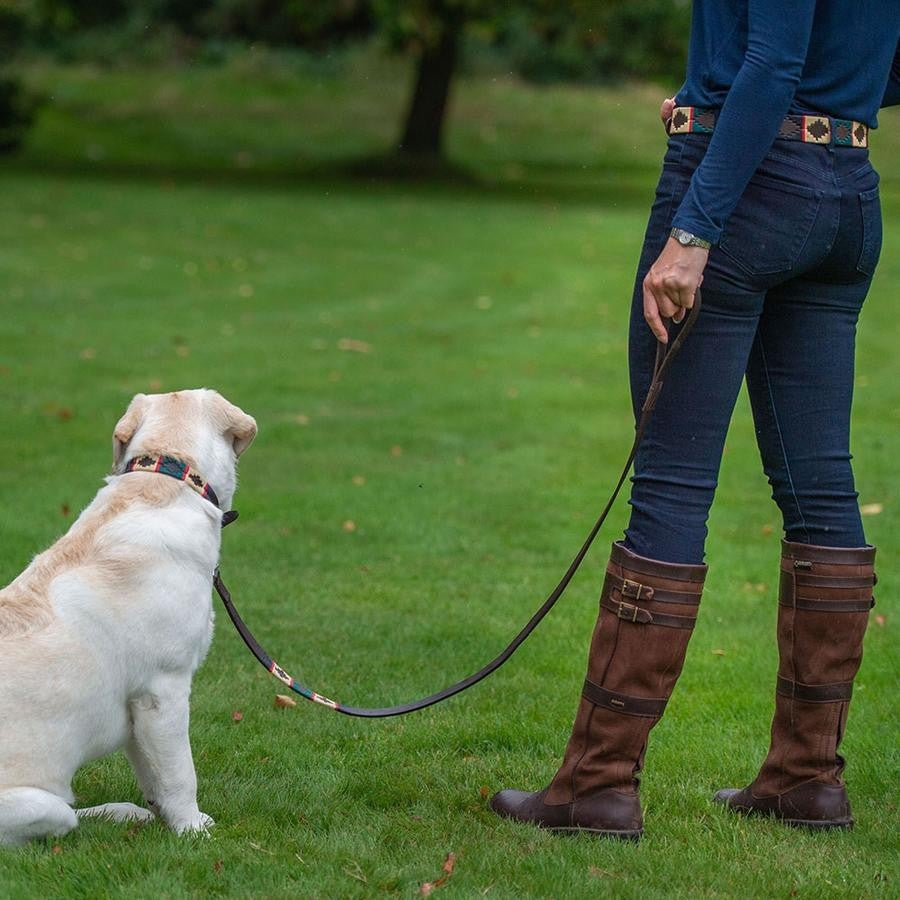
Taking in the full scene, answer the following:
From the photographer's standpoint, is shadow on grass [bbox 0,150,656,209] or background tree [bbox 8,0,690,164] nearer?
background tree [bbox 8,0,690,164]

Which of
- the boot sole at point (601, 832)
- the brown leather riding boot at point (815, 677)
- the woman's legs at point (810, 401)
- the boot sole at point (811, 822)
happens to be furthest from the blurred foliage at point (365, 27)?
the boot sole at point (601, 832)

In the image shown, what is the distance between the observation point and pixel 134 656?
11.0ft

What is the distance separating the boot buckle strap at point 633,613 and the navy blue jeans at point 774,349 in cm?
14

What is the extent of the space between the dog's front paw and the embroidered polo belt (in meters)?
2.08

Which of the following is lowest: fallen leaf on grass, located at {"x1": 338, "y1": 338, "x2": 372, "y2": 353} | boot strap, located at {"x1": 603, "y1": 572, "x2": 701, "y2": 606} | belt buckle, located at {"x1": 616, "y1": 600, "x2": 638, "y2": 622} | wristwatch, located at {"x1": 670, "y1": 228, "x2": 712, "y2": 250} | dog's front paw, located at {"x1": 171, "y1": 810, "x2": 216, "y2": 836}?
fallen leaf on grass, located at {"x1": 338, "y1": 338, "x2": 372, "y2": 353}

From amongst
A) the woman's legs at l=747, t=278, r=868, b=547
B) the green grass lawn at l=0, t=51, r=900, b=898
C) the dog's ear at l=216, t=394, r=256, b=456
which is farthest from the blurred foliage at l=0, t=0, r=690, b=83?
the woman's legs at l=747, t=278, r=868, b=547

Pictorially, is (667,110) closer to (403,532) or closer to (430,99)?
(403,532)

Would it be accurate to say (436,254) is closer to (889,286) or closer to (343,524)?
(889,286)

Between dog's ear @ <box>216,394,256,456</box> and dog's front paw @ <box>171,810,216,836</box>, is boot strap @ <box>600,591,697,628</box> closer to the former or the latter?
dog's ear @ <box>216,394,256,456</box>

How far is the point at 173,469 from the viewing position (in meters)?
3.52

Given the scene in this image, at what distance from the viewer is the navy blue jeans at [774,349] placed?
330cm

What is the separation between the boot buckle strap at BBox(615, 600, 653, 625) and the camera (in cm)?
347

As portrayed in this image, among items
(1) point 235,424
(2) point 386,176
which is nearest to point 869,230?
(1) point 235,424

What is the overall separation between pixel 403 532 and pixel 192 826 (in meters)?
3.49
